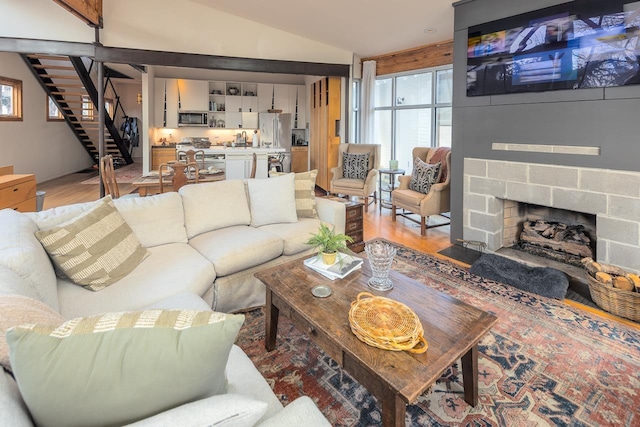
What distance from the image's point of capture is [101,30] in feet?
17.4

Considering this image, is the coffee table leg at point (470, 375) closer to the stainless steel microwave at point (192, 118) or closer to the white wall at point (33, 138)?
the white wall at point (33, 138)

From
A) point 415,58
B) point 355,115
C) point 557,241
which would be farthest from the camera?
point 355,115

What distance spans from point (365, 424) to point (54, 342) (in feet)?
4.21

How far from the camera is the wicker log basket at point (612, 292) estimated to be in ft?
7.93

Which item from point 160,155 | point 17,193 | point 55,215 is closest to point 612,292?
point 55,215

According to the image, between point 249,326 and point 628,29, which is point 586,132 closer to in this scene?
point 628,29

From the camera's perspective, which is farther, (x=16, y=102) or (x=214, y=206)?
(x=16, y=102)

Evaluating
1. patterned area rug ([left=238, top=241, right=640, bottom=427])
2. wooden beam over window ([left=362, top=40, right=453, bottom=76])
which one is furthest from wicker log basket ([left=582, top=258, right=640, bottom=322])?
wooden beam over window ([left=362, top=40, right=453, bottom=76])

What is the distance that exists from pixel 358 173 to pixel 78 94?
635 cm

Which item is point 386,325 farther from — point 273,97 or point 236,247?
point 273,97

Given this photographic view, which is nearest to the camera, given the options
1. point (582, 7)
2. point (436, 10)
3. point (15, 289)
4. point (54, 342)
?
point (54, 342)

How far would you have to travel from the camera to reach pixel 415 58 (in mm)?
5805

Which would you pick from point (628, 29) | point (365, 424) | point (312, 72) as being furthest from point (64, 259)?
point (312, 72)

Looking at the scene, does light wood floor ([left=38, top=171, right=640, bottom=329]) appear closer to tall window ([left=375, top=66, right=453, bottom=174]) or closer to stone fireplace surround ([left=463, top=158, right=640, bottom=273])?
stone fireplace surround ([left=463, top=158, right=640, bottom=273])
